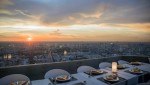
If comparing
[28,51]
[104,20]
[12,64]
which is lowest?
[12,64]

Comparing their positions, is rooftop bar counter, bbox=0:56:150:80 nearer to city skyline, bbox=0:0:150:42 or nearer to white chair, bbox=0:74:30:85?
white chair, bbox=0:74:30:85

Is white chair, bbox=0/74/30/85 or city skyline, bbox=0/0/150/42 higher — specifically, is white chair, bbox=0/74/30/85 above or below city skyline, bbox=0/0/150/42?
below

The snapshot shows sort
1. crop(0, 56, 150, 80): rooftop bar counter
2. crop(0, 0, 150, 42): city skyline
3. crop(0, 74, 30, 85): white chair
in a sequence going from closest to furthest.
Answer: crop(0, 74, 30, 85): white chair → crop(0, 56, 150, 80): rooftop bar counter → crop(0, 0, 150, 42): city skyline

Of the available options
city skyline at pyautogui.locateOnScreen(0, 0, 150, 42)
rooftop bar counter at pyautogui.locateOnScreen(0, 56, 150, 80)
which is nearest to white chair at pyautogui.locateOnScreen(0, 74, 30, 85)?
rooftop bar counter at pyautogui.locateOnScreen(0, 56, 150, 80)

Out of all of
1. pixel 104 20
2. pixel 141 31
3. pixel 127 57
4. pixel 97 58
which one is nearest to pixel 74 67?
pixel 97 58

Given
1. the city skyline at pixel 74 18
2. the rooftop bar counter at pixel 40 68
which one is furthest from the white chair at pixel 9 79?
the city skyline at pixel 74 18

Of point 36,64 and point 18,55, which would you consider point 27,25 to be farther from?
point 36,64

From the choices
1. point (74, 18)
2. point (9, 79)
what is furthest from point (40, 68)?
point (74, 18)

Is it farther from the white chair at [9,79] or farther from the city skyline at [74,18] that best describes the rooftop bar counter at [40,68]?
the city skyline at [74,18]

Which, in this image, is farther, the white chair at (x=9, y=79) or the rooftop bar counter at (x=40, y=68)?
the rooftop bar counter at (x=40, y=68)
